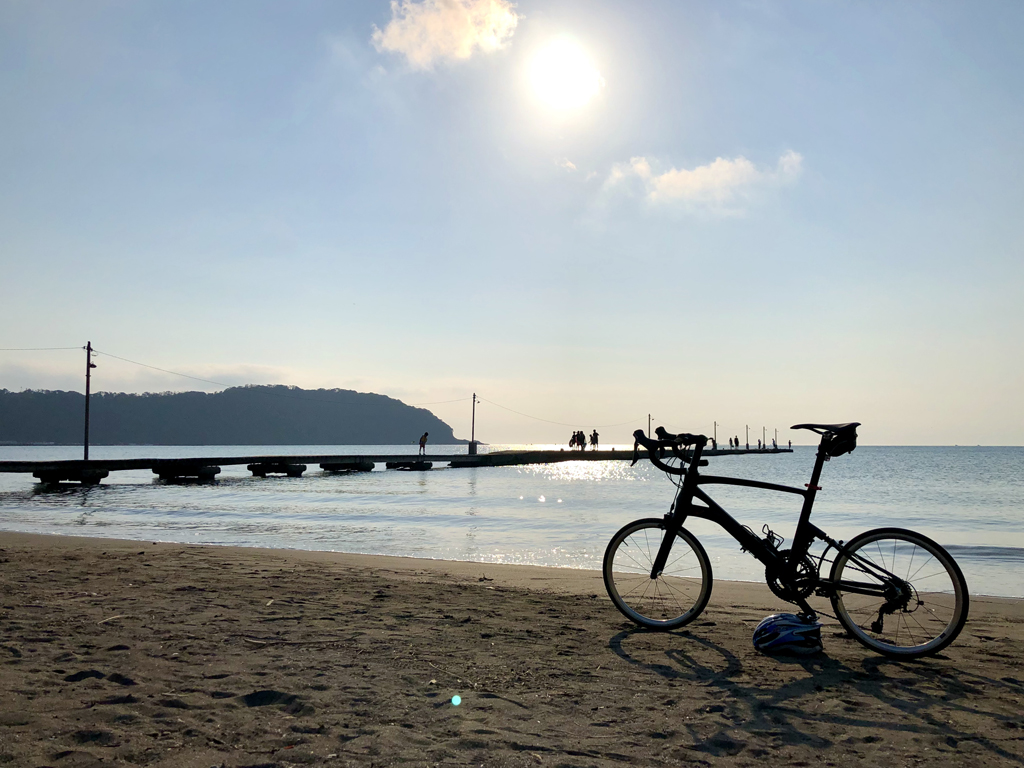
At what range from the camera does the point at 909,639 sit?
4.62m

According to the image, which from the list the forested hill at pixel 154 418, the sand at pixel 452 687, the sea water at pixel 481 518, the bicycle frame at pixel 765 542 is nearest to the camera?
the sand at pixel 452 687

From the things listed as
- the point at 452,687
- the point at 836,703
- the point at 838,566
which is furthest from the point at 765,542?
the point at 452,687

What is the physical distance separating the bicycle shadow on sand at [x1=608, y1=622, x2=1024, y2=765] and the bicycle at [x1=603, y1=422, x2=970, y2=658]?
23cm

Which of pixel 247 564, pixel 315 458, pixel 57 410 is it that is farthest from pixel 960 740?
pixel 57 410

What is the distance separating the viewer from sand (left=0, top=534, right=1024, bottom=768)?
113 inches

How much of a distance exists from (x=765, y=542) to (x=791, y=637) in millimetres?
657

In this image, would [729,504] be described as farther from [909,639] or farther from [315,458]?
[315,458]

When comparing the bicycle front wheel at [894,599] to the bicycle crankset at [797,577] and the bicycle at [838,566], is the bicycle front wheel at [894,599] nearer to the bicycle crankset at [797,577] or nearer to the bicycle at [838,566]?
the bicycle at [838,566]

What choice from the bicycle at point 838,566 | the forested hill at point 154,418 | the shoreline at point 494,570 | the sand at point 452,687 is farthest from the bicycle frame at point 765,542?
the forested hill at point 154,418

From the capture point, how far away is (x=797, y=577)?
475cm

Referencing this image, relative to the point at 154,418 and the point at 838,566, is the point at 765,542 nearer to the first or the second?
the point at 838,566

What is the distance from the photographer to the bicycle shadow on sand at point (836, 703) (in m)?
3.01

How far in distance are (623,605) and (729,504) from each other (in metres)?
19.6

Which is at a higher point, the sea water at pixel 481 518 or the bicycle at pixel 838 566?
the bicycle at pixel 838 566
